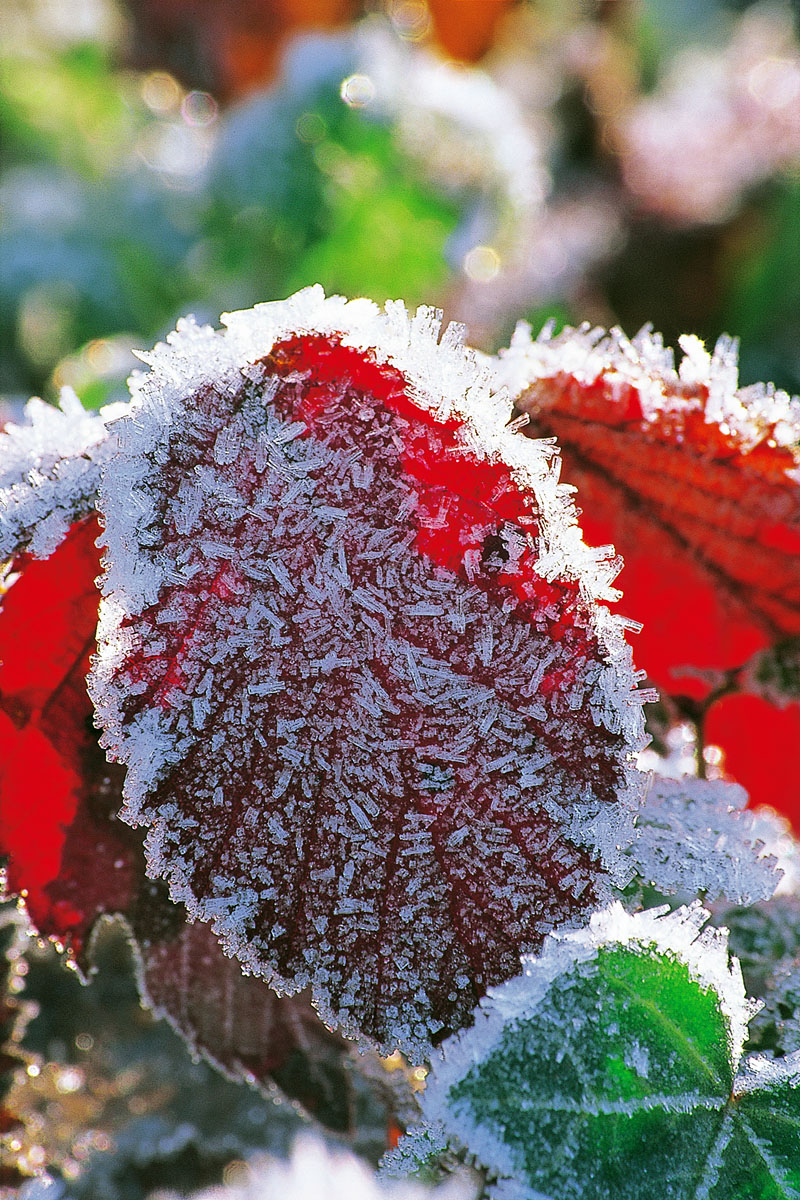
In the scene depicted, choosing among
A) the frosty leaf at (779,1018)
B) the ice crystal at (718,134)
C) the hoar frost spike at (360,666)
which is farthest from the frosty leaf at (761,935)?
the ice crystal at (718,134)

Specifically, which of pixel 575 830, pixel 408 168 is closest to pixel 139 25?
pixel 408 168

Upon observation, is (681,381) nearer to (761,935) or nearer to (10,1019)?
(761,935)

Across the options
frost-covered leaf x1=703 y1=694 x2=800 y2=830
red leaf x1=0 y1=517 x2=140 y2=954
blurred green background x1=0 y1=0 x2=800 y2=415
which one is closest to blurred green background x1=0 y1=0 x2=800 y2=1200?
blurred green background x1=0 y1=0 x2=800 y2=415

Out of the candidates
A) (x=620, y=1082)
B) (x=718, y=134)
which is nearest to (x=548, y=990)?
(x=620, y=1082)

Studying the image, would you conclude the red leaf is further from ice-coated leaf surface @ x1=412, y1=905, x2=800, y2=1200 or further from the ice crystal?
the ice crystal

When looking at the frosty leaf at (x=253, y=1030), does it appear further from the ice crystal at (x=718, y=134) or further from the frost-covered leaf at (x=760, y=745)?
the ice crystal at (x=718, y=134)
